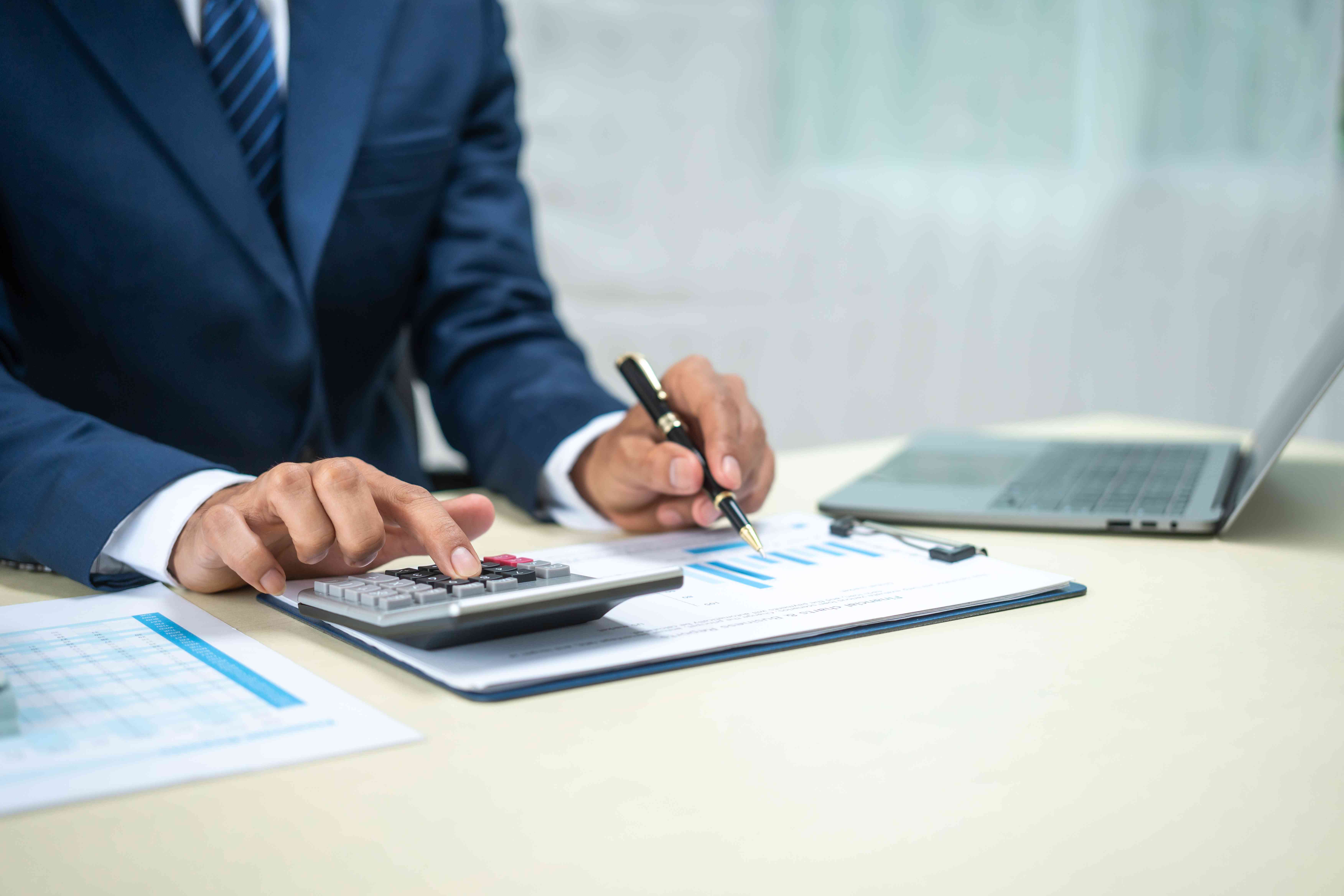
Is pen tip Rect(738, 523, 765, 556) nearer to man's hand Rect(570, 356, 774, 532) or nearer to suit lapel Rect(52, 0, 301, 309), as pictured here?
man's hand Rect(570, 356, 774, 532)

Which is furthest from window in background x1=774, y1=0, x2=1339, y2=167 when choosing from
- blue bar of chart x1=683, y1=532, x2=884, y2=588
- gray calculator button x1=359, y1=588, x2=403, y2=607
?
gray calculator button x1=359, y1=588, x2=403, y2=607

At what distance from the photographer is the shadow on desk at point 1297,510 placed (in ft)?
2.51

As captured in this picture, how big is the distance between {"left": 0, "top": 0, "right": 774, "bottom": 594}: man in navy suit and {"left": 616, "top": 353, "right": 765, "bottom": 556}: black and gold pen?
14 millimetres

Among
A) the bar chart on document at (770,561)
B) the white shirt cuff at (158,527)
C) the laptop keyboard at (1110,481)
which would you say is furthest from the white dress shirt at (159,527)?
the laptop keyboard at (1110,481)

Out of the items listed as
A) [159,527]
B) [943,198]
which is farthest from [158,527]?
[943,198]

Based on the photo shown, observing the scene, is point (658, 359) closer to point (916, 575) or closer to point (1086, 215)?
point (1086, 215)

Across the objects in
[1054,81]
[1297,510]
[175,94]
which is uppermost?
[1054,81]

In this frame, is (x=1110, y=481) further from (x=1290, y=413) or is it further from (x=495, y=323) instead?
(x=495, y=323)

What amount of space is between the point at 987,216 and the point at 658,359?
2.75ft

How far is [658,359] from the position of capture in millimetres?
2182

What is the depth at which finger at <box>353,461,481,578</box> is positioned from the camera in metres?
0.55

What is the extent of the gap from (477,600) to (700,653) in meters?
0.11

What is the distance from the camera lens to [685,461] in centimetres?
73

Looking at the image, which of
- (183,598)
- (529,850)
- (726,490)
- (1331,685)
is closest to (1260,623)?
(1331,685)
